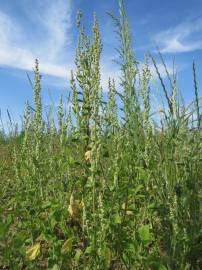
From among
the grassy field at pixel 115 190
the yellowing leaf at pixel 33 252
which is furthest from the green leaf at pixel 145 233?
the yellowing leaf at pixel 33 252

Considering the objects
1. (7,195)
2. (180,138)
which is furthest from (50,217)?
(7,195)

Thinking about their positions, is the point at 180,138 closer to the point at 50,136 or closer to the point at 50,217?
the point at 50,217

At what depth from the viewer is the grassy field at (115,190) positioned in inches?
103

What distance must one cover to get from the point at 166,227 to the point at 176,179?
0.31 metres

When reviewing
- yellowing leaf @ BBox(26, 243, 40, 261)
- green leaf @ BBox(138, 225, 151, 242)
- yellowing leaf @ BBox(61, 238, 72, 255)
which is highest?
green leaf @ BBox(138, 225, 151, 242)

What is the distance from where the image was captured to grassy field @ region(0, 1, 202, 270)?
2.61 m

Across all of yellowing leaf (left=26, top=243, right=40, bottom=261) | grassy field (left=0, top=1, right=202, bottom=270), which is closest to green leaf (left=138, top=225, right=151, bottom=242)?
grassy field (left=0, top=1, right=202, bottom=270)

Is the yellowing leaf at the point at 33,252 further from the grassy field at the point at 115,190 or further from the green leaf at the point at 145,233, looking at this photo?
the green leaf at the point at 145,233

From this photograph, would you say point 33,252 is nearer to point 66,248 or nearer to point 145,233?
point 66,248

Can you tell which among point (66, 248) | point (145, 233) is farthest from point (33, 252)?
point (145, 233)

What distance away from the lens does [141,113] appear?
10.4ft

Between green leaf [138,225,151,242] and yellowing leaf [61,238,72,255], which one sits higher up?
green leaf [138,225,151,242]

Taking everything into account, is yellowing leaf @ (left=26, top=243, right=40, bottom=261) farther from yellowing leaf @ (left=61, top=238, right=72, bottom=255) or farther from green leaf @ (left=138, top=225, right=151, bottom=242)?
green leaf @ (left=138, top=225, right=151, bottom=242)

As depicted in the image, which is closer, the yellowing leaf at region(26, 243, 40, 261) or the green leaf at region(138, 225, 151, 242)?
the green leaf at region(138, 225, 151, 242)
